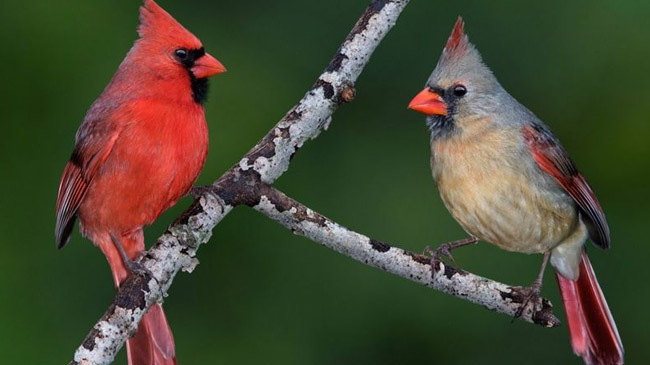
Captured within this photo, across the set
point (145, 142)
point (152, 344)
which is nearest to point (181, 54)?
point (145, 142)

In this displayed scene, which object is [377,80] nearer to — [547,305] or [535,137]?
[535,137]

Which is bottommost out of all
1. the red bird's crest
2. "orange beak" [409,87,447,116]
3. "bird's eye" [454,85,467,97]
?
"orange beak" [409,87,447,116]

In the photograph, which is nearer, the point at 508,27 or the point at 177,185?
the point at 177,185

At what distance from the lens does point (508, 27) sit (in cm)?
599

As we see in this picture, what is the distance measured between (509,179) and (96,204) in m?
1.24

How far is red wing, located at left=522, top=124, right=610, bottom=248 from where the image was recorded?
393 centimetres

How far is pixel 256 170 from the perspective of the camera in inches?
140

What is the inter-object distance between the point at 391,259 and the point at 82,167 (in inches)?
41.0

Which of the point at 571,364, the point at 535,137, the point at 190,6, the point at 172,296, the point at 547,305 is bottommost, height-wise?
the point at 172,296

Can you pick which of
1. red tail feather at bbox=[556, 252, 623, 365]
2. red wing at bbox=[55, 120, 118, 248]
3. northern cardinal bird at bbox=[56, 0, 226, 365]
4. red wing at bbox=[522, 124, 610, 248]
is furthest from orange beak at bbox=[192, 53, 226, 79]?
red tail feather at bbox=[556, 252, 623, 365]

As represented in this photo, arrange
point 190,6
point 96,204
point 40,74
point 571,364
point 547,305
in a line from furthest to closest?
point 190,6 → point 40,74 → point 571,364 → point 96,204 → point 547,305

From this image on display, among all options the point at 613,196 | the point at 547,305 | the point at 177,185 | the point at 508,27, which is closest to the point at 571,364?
the point at 613,196

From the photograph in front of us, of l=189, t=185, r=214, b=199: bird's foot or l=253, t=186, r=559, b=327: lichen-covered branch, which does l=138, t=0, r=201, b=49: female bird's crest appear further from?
l=253, t=186, r=559, b=327: lichen-covered branch

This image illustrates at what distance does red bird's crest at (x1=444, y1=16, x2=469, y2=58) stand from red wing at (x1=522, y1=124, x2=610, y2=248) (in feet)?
1.30
